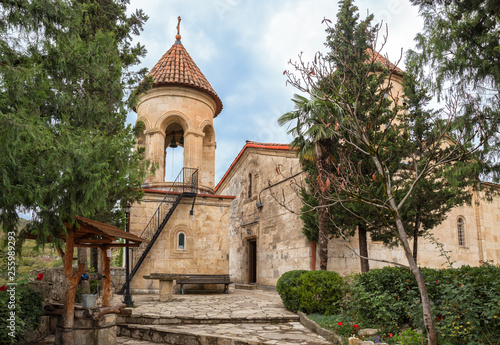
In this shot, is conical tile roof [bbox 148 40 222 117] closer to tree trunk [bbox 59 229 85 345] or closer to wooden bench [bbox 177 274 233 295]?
wooden bench [bbox 177 274 233 295]

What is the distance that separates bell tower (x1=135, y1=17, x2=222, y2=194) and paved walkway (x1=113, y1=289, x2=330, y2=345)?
23.1 ft

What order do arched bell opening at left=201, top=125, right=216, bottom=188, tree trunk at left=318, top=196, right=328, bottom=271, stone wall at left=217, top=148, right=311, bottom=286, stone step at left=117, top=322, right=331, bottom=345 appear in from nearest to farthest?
1. stone step at left=117, top=322, right=331, bottom=345
2. tree trunk at left=318, top=196, right=328, bottom=271
3. stone wall at left=217, top=148, right=311, bottom=286
4. arched bell opening at left=201, top=125, right=216, bottom=188

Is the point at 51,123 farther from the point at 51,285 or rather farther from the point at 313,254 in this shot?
the point at 313,254

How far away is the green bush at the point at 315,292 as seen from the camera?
9352 mm

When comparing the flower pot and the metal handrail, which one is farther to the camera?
the metal handrail

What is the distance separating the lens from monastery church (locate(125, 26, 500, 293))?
14.9m

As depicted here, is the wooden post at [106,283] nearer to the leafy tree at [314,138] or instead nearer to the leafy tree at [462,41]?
the leafy tree at [314,138]

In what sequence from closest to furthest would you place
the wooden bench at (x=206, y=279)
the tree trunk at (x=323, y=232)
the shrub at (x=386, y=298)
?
the shrub at (x=386, y=298) → the tree trunk at (x=323, y=232) → the wooden bench at (x=206, y=279)

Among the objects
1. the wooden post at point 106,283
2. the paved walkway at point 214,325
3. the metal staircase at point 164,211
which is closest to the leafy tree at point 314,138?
the paved walkway at point 214,325

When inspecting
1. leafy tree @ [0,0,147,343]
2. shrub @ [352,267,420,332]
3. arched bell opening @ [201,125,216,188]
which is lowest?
shrub @ [352,267,420,332]

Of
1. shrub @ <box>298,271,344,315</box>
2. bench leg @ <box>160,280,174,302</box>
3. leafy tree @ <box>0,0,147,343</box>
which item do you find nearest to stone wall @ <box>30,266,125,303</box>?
leafy tree @ <box>0,0,147,343</box>

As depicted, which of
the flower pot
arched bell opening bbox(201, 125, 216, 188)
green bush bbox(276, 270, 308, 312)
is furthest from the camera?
Result: arched bell opening bbox(201, 125, 216, 188)

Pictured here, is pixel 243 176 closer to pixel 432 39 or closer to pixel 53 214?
pixel 432 39

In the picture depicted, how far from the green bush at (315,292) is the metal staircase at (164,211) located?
6585 mm
